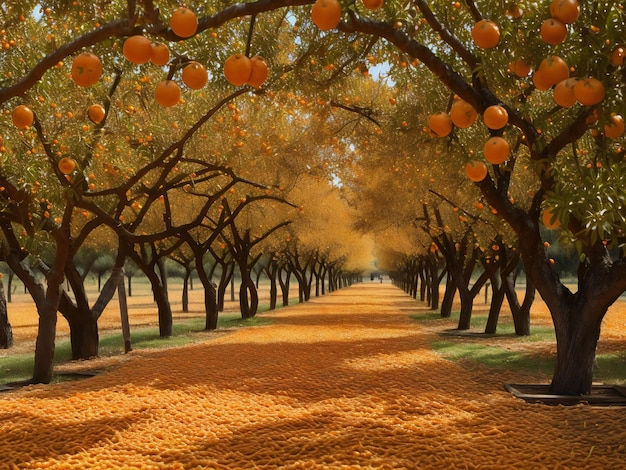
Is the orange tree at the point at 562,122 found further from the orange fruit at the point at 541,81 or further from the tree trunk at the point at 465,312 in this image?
the tree trunk at the point at 465,312

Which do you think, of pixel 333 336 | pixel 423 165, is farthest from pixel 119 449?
pixel 333 336

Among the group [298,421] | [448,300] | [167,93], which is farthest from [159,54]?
[448,300]

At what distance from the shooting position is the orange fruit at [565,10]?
14.6ft

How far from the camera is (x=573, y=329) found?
8.77 metres

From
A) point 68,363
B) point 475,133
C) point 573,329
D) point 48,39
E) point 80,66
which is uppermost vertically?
point 48,39

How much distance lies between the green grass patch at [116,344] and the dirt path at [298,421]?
9.05ft

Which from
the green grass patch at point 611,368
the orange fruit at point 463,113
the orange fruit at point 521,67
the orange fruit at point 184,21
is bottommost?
the green grass patch at point 611,368

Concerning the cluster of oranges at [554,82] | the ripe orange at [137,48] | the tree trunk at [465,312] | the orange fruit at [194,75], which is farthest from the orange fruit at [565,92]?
the tree trunk at [465,312]

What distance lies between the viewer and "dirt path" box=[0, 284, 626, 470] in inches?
233

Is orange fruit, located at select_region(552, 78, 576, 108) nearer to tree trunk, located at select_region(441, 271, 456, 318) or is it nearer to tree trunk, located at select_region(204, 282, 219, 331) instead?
tree trunk, located at select_region(204, 282, 219, 331)

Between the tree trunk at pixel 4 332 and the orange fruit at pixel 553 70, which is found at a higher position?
the orange fruit at pixel 553 70

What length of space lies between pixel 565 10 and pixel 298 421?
5.46 m

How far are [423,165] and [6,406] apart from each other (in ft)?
33.3

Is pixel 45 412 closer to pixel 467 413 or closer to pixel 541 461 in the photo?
pixel 467 413
